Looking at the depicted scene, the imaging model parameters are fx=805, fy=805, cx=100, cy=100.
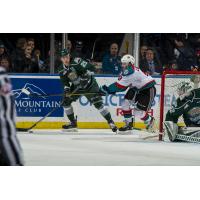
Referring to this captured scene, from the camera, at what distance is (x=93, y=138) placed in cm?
1146

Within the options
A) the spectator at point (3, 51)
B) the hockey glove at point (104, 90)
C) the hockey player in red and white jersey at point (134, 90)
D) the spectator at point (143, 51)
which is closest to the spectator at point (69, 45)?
the spectator at point (3, 51)

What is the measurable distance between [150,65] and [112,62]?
709 millimetres

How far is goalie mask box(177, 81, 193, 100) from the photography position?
1098 centimetres

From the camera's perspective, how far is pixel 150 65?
13961mm

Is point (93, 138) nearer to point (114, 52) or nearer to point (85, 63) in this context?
point (85, 63)

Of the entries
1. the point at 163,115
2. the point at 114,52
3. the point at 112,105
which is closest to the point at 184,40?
the point at 114,52

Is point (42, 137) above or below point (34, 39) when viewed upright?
below

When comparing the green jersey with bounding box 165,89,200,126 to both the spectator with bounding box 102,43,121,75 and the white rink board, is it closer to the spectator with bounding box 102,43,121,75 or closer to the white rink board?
the white rink board

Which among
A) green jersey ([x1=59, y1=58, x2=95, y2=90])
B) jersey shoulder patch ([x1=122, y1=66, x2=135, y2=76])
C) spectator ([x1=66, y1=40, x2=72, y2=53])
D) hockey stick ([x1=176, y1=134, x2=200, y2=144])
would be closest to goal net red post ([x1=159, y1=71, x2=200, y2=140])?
hockey stick ([x1=176, y1=134, x2=200, y2=144])

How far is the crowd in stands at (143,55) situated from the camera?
13.4 metres

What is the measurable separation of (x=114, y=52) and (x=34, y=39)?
4.64 ft

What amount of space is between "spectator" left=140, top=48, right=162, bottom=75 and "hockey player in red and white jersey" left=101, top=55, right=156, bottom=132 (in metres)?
1.59

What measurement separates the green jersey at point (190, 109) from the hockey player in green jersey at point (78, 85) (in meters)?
1.58

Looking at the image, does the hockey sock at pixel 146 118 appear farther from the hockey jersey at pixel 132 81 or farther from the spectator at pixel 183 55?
the spectator at pixel 183 55
